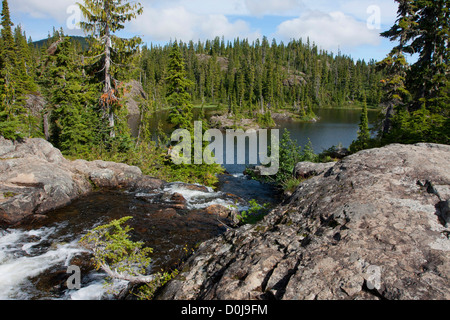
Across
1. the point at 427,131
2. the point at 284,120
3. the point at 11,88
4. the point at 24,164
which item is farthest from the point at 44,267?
the point at 284,120

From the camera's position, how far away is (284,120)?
9788 cm

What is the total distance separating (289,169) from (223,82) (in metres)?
121

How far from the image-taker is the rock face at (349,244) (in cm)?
324

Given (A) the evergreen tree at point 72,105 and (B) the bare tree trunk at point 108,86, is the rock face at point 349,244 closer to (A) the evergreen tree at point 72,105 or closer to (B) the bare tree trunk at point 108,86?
(A) the evergreen tree at point 72,105

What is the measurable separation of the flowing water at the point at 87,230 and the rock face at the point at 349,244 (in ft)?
10.9

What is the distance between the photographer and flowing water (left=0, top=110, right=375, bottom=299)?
6.69 metres

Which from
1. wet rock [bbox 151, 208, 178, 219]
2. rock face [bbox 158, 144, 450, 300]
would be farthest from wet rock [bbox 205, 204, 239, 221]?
rock face [bbox 158, 144, 450, 300]

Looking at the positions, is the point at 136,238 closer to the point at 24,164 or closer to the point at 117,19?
the point at 24,164

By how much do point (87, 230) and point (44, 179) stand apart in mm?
4322

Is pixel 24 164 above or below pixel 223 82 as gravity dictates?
below

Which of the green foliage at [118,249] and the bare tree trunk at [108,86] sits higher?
the bare tree trunk at [108,86]

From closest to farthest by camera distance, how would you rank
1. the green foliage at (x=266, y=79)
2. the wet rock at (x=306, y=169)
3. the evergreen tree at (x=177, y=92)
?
the wet rock at (x=306, y=169), the evergreen tree at (x=177, y=92), the green foliage at (x=266, y=79)

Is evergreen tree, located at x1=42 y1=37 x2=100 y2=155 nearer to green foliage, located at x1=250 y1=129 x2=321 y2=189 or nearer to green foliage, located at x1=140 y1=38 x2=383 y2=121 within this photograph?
green foliage, located at x1=250 y1=129 x2=321 y2=189

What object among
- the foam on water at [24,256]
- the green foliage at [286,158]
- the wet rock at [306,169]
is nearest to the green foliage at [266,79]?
the green foliage at [286,158]
